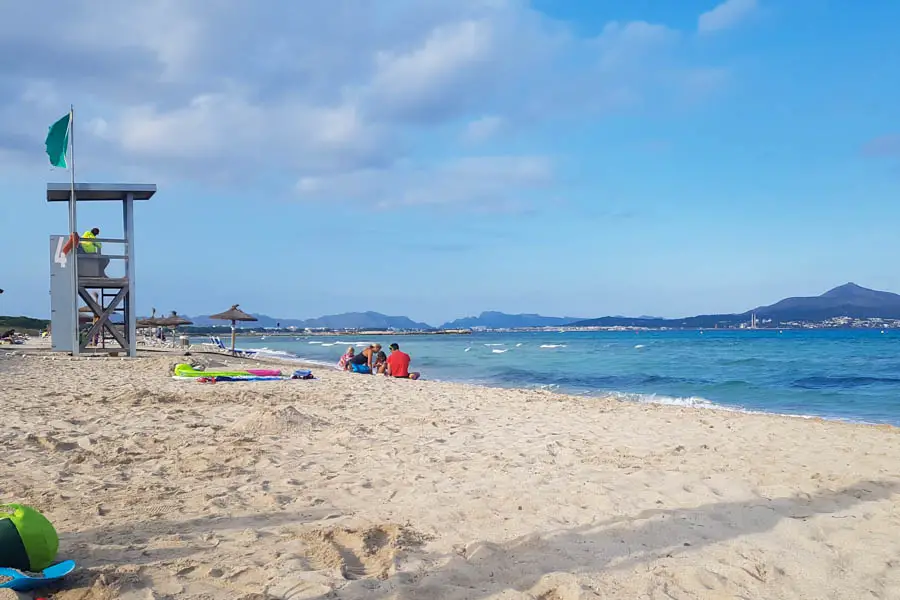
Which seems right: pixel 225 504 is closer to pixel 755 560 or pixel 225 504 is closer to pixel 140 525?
pixel 140 525

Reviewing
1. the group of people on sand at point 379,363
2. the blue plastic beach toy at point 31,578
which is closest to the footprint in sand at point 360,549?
the blue plastic beach toy at point 31,578

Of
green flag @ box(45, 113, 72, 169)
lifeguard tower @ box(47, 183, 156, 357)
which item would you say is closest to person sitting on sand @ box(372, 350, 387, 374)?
lifeguard tower @ box(47, 183, 156, 357)

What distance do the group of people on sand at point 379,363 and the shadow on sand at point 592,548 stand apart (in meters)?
11.0

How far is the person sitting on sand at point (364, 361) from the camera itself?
1605 cm

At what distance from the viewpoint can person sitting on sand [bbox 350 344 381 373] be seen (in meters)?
16.0

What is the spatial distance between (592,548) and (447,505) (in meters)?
1.02

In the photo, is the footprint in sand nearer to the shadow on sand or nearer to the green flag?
the shadow on sand

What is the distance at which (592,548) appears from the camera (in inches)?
135

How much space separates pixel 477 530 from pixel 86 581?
1.94m

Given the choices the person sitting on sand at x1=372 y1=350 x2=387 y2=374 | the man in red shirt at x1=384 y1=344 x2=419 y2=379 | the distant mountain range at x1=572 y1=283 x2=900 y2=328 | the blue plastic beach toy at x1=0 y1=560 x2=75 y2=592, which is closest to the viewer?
the blue plastic beach toy at x1=0 y1=560 x2=75 y2=592

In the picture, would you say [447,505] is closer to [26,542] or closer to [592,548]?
[592,548]

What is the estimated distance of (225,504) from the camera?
12.9ft

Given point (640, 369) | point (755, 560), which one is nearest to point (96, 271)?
point (755, 560)

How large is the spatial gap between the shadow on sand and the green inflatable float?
48.1 inches
